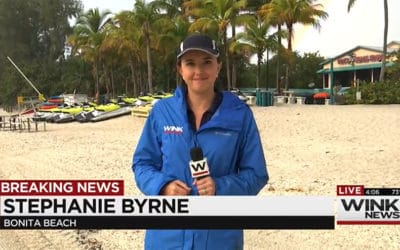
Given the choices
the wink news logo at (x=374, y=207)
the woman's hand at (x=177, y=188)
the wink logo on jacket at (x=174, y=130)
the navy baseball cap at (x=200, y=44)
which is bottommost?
the wink news logo at (x=374, y=207)

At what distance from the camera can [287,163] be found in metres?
→ 11.1

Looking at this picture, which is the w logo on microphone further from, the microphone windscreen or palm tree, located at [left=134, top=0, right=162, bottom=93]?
palm tree, located at [left=134, top=0, right=162, bottom=93]

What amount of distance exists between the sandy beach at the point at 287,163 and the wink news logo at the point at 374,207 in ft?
7.65

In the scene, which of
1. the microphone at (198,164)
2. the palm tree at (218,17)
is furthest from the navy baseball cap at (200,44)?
the palm tree at (218,17)

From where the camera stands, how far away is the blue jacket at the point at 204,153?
2.47 metres

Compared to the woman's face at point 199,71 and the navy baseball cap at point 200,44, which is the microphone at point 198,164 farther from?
the navy baseball cap at point 200,44

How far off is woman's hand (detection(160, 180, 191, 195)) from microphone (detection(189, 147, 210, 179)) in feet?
0.47

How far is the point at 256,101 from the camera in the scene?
92.5 feet

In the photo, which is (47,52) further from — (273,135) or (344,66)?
(273,135)

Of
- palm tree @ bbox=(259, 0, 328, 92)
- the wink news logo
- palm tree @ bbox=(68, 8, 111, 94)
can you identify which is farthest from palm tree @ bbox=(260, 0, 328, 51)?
the wink news logo

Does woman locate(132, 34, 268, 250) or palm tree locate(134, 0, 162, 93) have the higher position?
palm tree locate(134, 0, 162, 93)

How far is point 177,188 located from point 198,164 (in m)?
0.23

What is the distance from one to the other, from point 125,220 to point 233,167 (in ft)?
2.50

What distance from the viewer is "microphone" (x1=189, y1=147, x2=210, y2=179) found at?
2.33m
